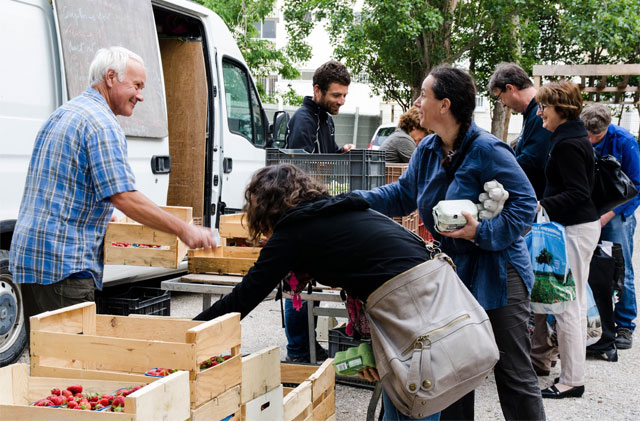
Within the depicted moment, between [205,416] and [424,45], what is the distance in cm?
1907

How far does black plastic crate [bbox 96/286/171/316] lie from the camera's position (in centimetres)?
514

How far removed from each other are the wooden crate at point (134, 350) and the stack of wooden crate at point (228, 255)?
1.44m

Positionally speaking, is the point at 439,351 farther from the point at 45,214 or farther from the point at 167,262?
the point at 167,262

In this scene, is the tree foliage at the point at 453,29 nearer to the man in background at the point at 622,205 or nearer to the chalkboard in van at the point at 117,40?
the man in background at the point at 622,205

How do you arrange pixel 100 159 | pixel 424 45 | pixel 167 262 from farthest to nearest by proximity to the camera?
1. pixel 424 45
2. pixel 167 262
3. pixel 100 159

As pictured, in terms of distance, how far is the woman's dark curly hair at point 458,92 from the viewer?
10.6ft

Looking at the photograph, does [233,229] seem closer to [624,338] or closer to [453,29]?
[624,338]

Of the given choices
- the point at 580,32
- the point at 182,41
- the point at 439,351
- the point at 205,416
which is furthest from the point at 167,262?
the point at 580,32

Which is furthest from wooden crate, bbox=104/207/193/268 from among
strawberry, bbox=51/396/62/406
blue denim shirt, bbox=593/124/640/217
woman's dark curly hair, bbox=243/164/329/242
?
blue denim shirt, bbox=593/124/640/217

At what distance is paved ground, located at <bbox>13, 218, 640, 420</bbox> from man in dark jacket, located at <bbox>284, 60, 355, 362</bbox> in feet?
1.49

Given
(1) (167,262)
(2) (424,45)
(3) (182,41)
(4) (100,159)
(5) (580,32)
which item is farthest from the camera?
(2) (424,45)

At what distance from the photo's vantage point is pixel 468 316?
269 cm

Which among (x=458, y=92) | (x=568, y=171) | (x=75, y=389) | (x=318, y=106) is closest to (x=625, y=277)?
(x=568, y=171)

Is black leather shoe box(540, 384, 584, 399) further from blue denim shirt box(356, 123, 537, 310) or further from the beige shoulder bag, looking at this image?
the beige shoulder bag
